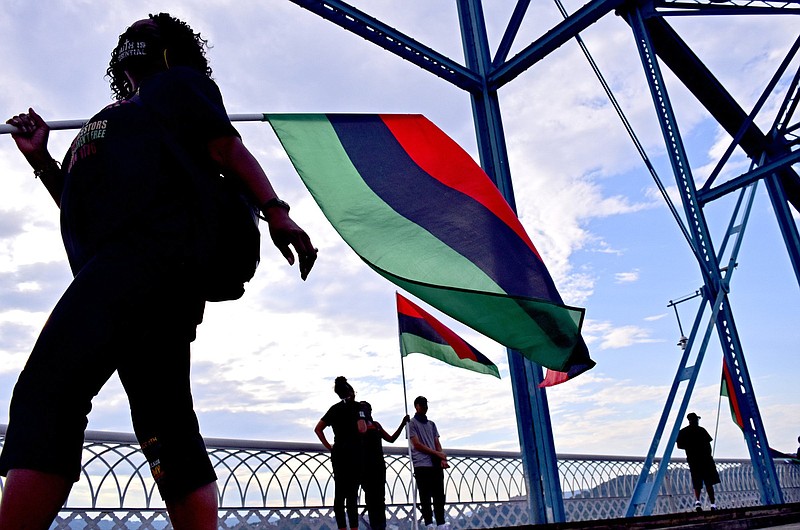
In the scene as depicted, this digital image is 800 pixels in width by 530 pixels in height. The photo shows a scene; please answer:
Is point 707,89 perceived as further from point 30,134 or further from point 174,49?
point 30,134

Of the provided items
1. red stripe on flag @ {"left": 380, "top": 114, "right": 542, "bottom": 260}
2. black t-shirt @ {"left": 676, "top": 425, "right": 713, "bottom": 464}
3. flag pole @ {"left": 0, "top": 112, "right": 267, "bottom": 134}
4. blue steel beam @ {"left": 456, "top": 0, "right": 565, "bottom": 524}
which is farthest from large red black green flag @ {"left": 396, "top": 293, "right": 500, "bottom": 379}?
black t-shirt @ {"left": 676, "top": 425, "right": 713, "bottom": 464}

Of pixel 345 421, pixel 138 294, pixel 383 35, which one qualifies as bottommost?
pixel 138 294

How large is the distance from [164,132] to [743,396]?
27.7ft

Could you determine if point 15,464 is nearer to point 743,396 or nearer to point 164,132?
point 164,132

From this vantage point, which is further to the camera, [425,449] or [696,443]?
[696,443]

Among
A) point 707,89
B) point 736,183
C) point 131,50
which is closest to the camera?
point 131,50

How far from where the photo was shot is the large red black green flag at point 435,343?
632cm

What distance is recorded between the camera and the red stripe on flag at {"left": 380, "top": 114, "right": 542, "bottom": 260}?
3.20 metres

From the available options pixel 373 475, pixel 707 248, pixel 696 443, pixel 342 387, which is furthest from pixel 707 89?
pixel 373 475

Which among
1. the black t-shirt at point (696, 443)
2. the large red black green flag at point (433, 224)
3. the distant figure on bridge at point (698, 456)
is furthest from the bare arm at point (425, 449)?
the black t-shirt at point (696, 443)

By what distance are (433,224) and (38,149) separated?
1780mm

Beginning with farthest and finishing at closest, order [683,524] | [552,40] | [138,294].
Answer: [552,40] < [683,524] < [138,294]

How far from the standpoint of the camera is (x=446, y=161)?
333 centimetres

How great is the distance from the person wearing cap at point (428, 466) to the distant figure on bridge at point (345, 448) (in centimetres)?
85
